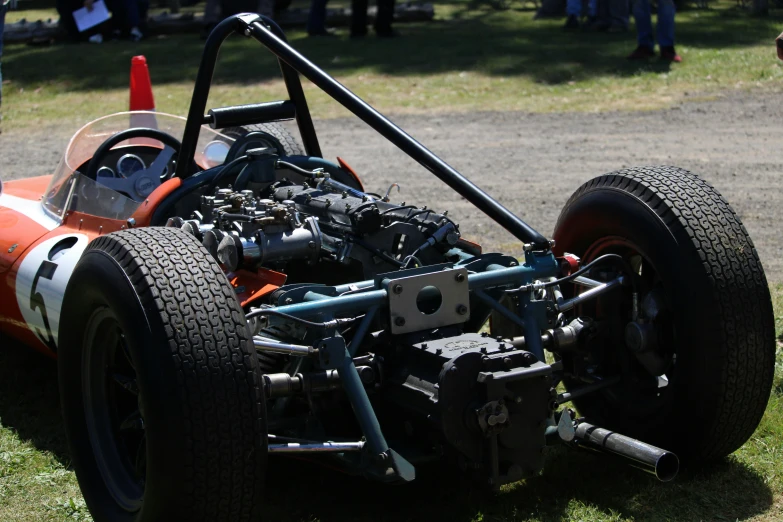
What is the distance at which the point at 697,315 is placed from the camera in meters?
3.97

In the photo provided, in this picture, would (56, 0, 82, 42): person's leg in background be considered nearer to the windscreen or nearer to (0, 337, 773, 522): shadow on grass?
the windscreen

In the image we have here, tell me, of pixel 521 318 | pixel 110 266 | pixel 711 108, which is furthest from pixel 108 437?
pixel 711 108

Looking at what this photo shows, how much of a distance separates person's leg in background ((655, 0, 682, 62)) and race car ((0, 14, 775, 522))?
1064 cm

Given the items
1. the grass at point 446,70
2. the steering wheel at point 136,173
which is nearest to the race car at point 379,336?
the steering wheel at point 136,173

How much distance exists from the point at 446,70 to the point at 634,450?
12.4m

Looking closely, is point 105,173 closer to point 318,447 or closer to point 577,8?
point 318,447

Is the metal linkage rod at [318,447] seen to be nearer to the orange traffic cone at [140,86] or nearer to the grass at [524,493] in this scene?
the grass at [524,493]

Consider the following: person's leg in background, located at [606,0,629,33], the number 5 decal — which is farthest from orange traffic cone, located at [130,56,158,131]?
person's leg in background, located at [606,0,629,33]

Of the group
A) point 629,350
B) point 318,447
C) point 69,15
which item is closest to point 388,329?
point 318,447

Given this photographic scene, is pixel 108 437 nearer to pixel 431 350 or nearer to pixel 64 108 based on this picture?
pixel 431 350

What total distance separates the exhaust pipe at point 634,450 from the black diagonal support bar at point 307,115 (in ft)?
2.50

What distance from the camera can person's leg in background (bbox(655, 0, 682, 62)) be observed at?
47.8ft

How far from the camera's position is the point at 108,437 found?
400 centimetres

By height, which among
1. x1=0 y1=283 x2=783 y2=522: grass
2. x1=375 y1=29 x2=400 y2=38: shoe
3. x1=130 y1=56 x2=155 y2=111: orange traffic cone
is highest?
x1=130 y1=56 x2=155 y2=111: orange traffic cone
